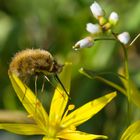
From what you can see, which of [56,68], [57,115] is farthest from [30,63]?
[57,115]

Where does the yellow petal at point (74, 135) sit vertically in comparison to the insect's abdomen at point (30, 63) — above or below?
below

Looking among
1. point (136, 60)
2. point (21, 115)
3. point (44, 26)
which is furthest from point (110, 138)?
point (44, 26)

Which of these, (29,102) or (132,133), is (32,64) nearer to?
(29,102)

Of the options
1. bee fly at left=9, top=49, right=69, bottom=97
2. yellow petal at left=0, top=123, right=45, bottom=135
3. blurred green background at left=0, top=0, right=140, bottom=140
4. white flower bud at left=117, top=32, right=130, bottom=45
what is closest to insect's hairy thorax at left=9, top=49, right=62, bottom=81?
bee fly at left=9, top=49, right=69, bottom=97

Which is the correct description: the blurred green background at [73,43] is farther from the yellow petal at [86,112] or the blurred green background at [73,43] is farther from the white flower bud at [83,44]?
the white flower bud at [83,44]

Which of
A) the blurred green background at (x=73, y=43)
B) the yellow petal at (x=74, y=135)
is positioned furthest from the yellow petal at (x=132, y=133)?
the blurred green background at (x=73, y=43)

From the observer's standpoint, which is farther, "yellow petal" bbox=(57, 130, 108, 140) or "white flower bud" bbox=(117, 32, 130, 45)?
"yellow petal" bbox=(57, 130, 108, 140)

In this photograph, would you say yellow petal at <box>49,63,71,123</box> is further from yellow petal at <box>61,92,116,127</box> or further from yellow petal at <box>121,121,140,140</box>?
yellow petal at <box>121,121,140,140</box>

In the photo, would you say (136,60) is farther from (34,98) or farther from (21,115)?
(34,98)
